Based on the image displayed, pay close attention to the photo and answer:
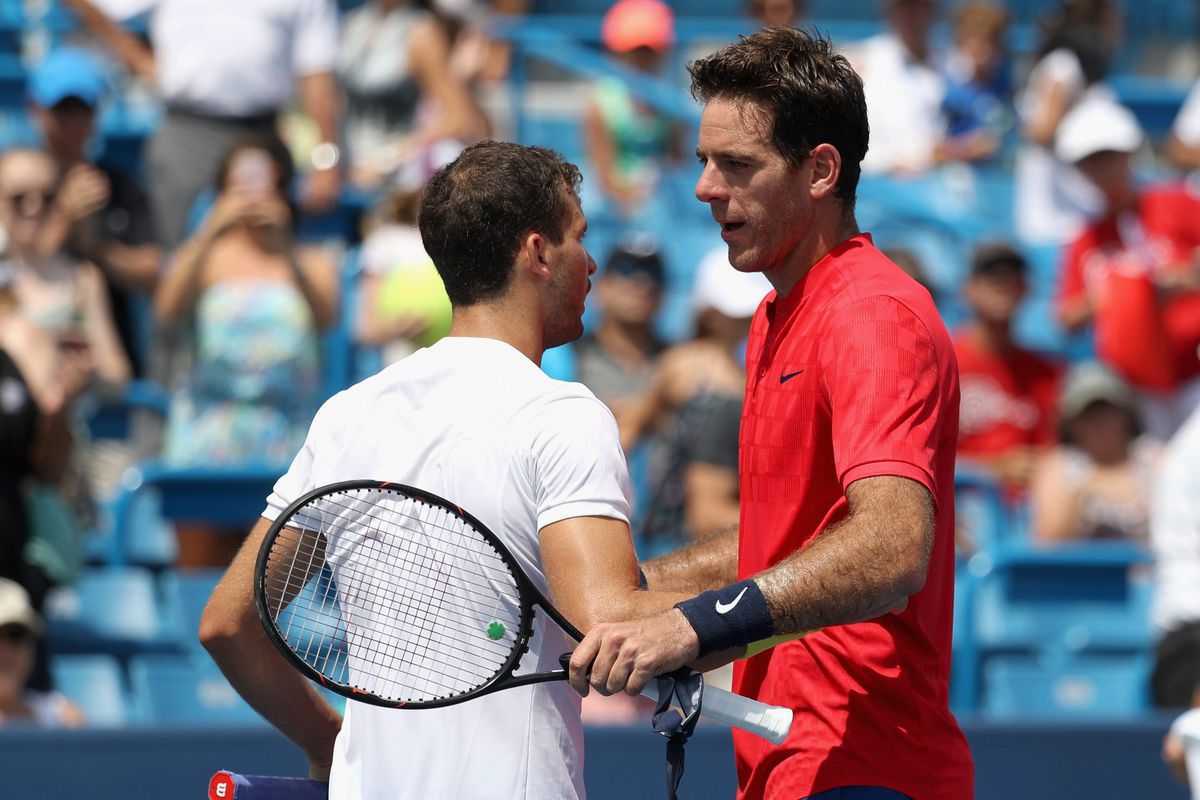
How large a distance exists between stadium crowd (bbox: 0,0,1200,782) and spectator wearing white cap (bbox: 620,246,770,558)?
0.01m

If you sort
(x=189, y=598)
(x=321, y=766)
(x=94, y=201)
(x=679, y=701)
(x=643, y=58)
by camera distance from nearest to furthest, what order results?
(x=679, y=701), (x=321, y=766), (x=189, y=598), (x=94, y=201), (x=643, y=58)

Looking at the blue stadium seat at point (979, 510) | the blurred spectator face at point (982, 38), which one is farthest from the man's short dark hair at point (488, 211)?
the blurred spectator face at point (982, 38)

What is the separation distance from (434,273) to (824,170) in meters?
3.73

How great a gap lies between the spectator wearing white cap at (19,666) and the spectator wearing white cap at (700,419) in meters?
2.01

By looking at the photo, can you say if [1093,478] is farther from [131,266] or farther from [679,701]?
[679,701]

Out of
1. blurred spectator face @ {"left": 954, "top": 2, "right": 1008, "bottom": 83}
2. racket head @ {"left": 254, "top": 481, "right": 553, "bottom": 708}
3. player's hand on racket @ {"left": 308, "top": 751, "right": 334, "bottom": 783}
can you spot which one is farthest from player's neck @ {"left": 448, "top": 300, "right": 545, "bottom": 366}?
blurred spectator face @ {"left": 954, "top": 2, "right": 1008, "bottom": 83}

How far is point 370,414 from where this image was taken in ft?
8.59

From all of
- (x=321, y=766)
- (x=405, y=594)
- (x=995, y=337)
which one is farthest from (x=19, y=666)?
(x=995, y=337)

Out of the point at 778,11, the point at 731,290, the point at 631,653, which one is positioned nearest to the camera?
the point at 631,653

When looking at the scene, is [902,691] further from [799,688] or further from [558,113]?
[558,113]

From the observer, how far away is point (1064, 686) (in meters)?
5.93

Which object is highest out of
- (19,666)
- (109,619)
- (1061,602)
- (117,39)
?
(117,39)

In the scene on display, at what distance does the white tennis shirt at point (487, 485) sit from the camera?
2.47 m

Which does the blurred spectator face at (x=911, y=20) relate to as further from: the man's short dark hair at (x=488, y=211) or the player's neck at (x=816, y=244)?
the man's short dark hair at (x=488, y=211)
